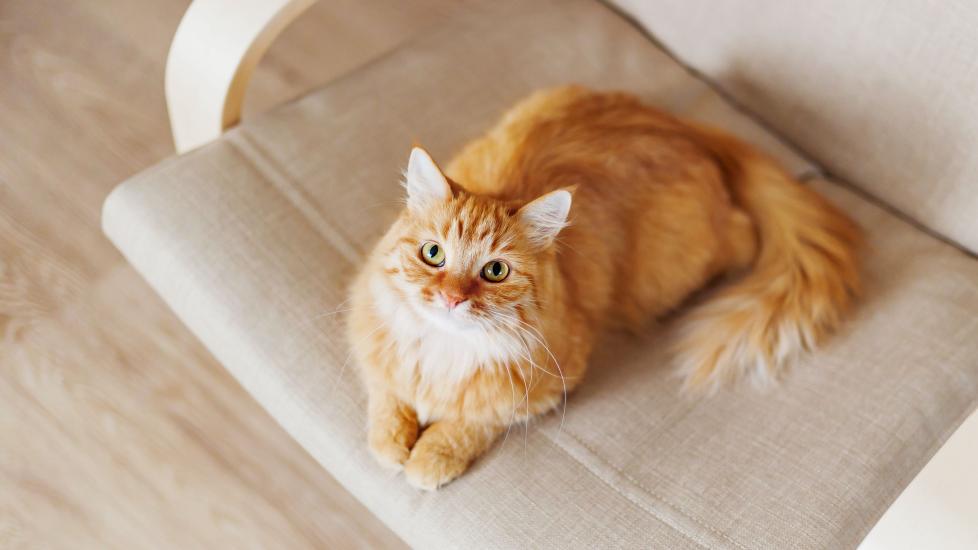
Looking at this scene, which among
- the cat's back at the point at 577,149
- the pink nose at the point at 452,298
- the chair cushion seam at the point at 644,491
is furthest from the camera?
the cat's back at the point at 577,149

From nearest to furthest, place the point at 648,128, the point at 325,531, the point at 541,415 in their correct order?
the point at 541,415 < the point at 648,128 < the point at 325,531

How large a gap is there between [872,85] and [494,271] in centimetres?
92

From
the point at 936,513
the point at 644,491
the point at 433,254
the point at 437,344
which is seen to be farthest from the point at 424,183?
the point at 936,513

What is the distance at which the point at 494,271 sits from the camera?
1.16 metres

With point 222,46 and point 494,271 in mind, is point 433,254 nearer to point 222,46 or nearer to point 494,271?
point 494,271

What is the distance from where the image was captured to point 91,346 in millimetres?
1774

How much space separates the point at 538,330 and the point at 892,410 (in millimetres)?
610

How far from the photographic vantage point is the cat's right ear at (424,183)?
111cm

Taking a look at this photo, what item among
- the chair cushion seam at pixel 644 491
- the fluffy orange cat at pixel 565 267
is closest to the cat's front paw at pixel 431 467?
the fluffy orange cat at pixel 565 267

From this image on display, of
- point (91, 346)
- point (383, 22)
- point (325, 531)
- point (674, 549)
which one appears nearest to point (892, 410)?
point (674, 549)

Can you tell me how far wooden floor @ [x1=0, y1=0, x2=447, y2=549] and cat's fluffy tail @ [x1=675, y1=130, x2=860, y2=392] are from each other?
0.72 meters

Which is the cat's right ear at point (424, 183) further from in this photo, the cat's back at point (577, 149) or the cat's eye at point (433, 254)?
the cat's back at point (577, 149)

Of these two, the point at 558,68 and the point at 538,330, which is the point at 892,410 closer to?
the point at 538,330

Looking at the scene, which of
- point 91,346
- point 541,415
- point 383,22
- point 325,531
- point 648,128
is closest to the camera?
point 541,415
